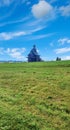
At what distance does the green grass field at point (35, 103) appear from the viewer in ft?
51.9

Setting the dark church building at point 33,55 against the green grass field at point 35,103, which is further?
the dark church building at point 33,55

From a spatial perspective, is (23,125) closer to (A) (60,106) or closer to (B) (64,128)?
(B) (64,128)

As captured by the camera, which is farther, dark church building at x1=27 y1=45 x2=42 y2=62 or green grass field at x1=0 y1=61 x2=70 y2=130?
dark church building at x1=27 y1=45 x2=42 y2=62

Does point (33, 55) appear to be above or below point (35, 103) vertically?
above

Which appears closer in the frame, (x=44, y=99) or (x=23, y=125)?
(x=23, y=125)

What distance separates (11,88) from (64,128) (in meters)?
9.17

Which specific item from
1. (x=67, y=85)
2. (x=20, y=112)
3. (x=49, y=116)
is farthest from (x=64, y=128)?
(x=67, y=85)

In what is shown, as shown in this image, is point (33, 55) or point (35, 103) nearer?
point (35, 103)

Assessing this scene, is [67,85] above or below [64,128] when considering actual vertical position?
above

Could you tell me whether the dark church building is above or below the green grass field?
above

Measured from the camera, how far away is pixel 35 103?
758 inches

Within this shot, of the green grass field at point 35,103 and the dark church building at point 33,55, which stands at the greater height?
the dark church building at point 33,55

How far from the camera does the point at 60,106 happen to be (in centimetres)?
1884

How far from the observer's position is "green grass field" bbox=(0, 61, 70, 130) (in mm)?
15820
